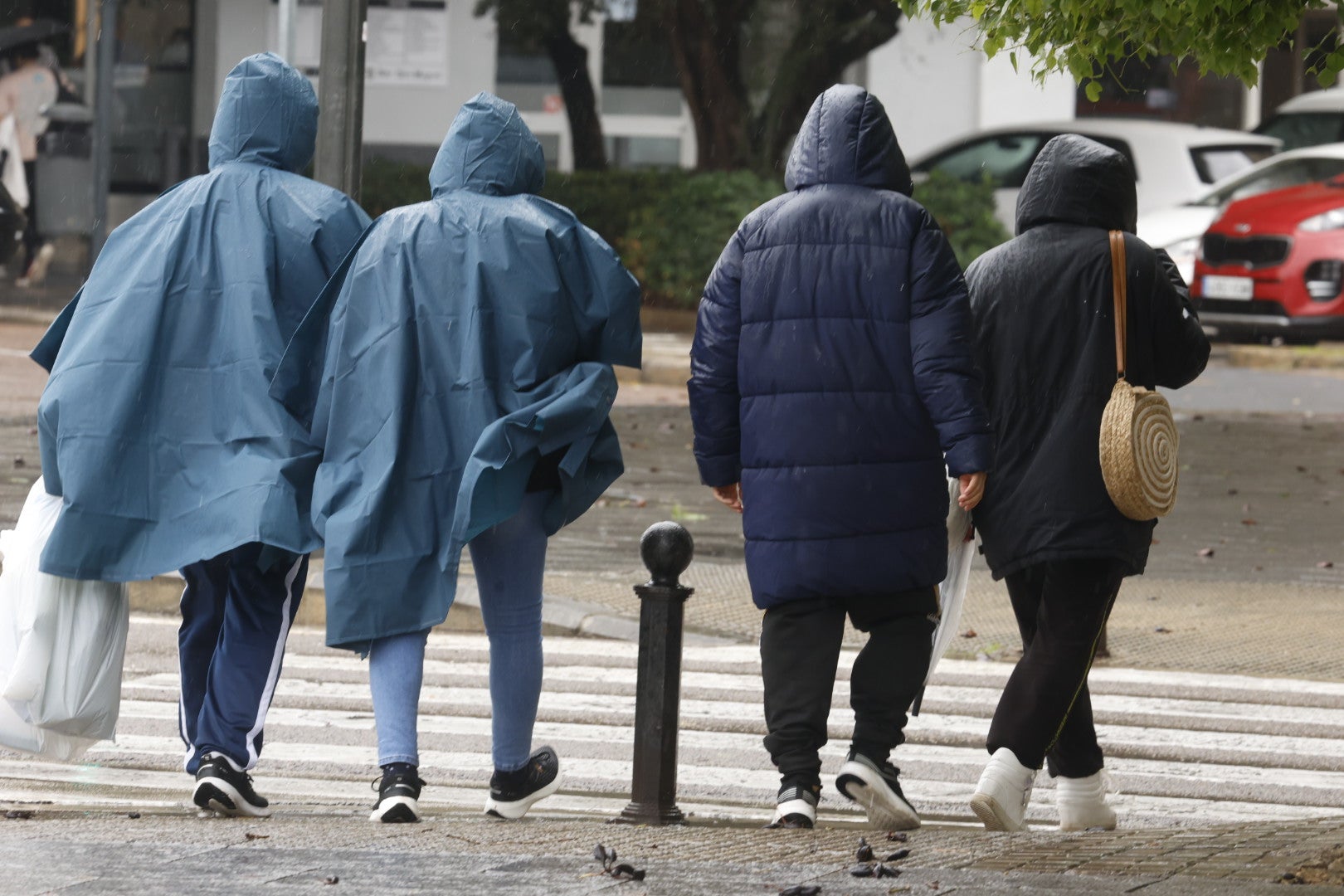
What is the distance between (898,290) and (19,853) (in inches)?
92.3

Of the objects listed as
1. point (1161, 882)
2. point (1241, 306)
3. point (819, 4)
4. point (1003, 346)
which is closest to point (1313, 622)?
point (1003, 346)

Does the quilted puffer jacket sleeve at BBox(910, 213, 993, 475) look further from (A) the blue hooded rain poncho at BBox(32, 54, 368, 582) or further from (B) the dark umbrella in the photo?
(B) the dark umbrella

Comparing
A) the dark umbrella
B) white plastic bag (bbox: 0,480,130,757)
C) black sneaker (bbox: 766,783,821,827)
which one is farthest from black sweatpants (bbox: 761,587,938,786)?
the dark umbrella

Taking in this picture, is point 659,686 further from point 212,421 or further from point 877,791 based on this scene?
point 212,421

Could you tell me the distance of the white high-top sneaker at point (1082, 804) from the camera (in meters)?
5.56

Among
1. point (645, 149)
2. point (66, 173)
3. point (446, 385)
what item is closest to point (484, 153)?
point (446, 385)

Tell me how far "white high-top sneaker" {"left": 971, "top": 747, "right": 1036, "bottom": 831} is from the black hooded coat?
47cm

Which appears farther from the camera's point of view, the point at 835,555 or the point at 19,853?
the point at 835,555

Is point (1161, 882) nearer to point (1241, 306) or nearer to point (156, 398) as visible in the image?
point (156, 398)

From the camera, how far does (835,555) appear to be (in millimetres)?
5234

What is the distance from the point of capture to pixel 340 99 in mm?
9219

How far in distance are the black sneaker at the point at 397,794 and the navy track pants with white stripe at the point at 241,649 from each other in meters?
0.39

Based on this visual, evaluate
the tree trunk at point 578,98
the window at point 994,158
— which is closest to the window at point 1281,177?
the window at point 994,158

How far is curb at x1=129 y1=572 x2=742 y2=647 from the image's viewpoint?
8.70 metres
